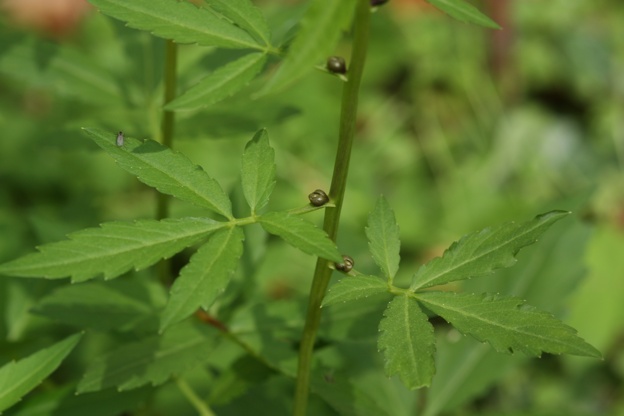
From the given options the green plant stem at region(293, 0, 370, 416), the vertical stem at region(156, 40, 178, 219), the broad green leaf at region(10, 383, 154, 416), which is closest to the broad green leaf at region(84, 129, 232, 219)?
the green plant stem at region(293, 0, 370, 416)

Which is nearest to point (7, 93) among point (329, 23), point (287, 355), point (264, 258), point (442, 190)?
point (442, 190)

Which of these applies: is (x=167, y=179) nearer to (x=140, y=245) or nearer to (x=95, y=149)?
(x=140, y=245)

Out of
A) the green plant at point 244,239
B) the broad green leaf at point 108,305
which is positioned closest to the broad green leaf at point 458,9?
the green plant at point 244,239

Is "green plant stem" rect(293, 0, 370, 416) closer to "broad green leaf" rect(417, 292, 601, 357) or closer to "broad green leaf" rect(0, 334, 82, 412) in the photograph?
"broad green leaf" rect(417, 292, 601, 357)

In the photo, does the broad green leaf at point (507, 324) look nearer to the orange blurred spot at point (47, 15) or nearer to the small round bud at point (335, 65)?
the small round bud at point (335, 65)

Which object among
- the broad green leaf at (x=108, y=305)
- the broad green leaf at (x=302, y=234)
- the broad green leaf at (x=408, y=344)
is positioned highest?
the broad green leaf at (x=302, y=234)
